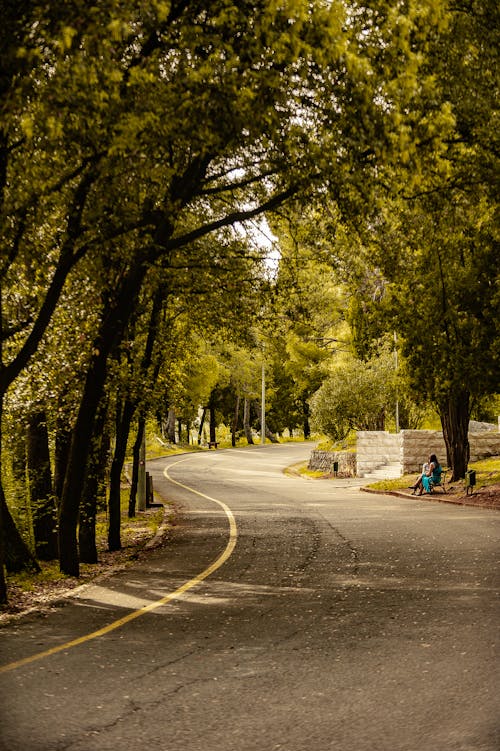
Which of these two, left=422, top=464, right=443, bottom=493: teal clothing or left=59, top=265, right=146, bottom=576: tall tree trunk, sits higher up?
left=59, top=265, right=146, bottom=576: tall tree trunk

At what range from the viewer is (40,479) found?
49.3ft

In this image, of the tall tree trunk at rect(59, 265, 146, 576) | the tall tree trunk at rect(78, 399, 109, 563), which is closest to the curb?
the tall tree trunk at rect(78, 399, 109, 563)

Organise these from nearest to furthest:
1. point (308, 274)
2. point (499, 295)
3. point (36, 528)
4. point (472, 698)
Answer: point (472, 698) < point (36, 528) < point (308, 274) < point (499, 295)

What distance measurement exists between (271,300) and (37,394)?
4570mm

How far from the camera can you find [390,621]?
330 inches

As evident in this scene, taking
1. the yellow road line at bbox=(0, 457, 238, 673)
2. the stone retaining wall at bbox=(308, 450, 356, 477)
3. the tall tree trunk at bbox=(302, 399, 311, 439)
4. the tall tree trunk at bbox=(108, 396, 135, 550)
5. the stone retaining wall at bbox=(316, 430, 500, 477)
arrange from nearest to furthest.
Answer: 1. the yellow road line at bbox=(0, 457, 238, 673)
2. the tall tree trunk at bbox=(108, 396, 135, 550)
3. the stone retaining wall at bbox=(316, 430, 500, 477)
4. the stone retaining wall at bbox=(308, 450, 356, 477)
5. the tall tree trunk at bbox=(302, 399, 311, 439)

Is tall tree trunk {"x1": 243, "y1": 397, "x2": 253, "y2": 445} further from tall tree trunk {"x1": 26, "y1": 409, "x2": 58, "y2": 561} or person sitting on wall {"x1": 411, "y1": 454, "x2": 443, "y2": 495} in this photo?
tall tree trunk {"x1": 26, "y1": 409, "x2": 58, "y2": 561}

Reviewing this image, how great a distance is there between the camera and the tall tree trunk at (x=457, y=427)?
93.2 ft

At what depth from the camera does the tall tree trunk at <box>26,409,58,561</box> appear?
1503 centimetres

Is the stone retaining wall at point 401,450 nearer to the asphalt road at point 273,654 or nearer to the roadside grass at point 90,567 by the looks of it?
the roadside grass at point 90,567

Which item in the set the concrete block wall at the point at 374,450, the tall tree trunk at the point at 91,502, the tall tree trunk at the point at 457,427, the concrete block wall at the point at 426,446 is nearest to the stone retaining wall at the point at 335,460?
the concrete block wall at the point at 374,450

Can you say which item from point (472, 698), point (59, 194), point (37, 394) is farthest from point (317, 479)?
point (472, 698)

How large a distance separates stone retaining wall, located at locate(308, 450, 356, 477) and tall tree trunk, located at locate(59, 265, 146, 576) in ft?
95.5

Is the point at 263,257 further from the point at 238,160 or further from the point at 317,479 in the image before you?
the point at 317,479
